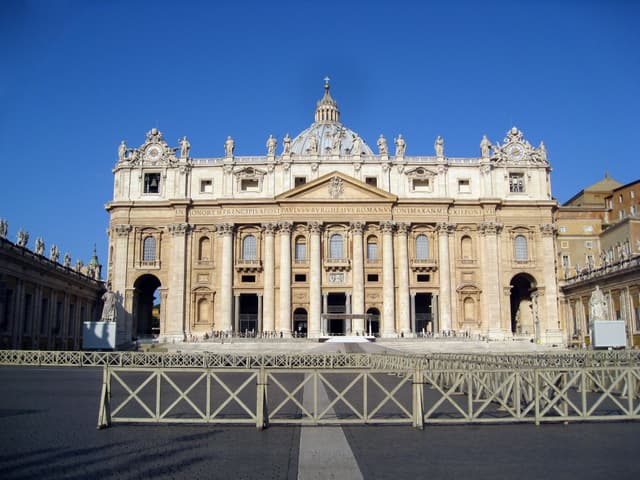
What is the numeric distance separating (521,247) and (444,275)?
964 cm

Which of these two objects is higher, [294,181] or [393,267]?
[294,181]

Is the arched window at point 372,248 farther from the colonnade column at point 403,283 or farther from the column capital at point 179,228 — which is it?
the column capital at point 179,228

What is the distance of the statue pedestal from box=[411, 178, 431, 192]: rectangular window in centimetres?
3556

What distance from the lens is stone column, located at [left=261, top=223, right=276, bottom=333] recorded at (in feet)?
220

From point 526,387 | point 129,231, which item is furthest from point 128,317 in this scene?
point 526,387

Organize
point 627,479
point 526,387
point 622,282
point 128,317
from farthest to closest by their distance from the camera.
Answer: point 128,317
point 622,282
point 526,387
point 627,479

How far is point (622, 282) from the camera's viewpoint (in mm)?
56094

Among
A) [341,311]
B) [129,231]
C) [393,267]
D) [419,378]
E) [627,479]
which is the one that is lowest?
[627,479]

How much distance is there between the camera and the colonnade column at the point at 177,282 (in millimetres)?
67438

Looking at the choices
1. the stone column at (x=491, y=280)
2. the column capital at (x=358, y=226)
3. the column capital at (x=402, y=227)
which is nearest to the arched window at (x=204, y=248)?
the column capital at (x=358, y=226)

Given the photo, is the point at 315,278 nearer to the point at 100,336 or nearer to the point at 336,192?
the point at 336,192

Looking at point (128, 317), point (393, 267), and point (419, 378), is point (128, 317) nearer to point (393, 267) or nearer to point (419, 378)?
point (393, 267)

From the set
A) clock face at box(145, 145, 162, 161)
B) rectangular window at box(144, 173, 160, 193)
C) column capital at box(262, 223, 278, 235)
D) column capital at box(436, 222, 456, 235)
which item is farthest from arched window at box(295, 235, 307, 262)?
clock face at box(145, 145, 162, 161)

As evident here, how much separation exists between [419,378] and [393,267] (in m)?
54.0
